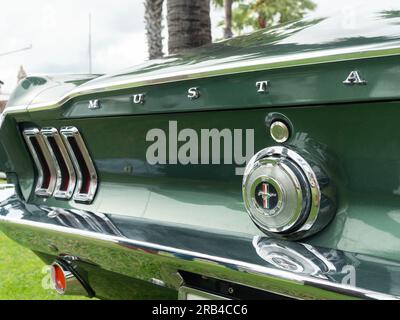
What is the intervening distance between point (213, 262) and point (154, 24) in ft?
35.0

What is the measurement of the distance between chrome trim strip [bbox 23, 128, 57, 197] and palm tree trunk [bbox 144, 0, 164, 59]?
30.1ft

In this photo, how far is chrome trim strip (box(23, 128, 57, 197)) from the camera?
2398 millimetres

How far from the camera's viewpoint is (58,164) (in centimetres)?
239

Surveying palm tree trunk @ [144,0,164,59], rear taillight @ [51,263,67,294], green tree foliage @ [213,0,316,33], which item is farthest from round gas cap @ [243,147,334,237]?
green tree foliage @ [213,0,316,33]

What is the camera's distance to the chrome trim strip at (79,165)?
7.29 feet

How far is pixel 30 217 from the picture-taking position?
2.22 meters

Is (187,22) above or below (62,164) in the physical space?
above

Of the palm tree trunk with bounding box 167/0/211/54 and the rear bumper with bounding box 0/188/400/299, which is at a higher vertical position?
the palm tree trunk with bounding box 167/0/211/54

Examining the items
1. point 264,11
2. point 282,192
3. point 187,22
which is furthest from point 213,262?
point 264,11

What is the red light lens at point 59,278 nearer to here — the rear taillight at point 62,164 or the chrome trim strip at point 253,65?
the rear taillight at point 62,164

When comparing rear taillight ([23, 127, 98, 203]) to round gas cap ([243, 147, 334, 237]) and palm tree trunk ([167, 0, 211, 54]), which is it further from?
palm tree trunk ([167, 0, 211, 54])

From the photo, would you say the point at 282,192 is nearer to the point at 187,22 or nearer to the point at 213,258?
the point at 213,258

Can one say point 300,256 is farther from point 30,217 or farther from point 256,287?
point 30,217

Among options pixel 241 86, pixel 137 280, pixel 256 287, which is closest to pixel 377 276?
pixel 256 287
